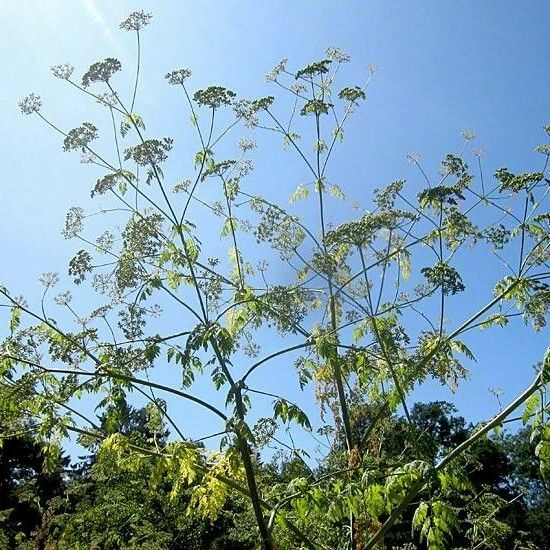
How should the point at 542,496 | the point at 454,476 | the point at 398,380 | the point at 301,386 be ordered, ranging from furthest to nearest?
the point at 542,496 < the point at 398,380 < the point at 301,386 < the point at 454,476

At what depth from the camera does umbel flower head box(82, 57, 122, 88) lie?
22.8 ft

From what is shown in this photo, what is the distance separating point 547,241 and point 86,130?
14.3 ft

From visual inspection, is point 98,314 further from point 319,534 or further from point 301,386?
point 319,534

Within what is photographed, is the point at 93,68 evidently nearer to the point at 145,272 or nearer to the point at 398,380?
the point at 145,272

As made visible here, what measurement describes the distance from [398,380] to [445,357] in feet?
1.93

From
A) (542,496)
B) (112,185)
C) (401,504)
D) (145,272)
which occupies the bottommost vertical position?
(401,504)

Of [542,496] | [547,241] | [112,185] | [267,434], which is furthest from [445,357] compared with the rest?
[542,496]

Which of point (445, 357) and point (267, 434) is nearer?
point (267, 434)

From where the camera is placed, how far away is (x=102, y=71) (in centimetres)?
698

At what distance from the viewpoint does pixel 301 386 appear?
234 inches

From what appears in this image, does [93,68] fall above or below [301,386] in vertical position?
above

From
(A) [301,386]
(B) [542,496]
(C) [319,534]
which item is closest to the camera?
(A) [301,386]

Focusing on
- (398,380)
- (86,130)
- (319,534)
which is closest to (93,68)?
(86,130)

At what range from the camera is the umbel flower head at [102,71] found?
6938 millimetres
